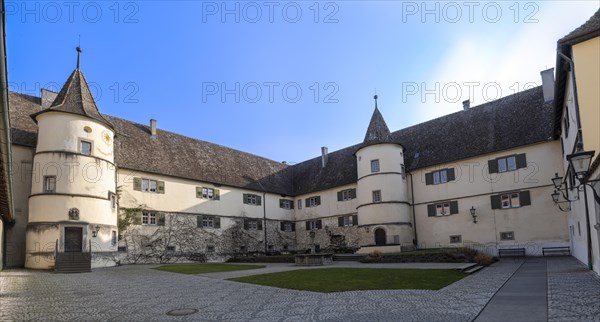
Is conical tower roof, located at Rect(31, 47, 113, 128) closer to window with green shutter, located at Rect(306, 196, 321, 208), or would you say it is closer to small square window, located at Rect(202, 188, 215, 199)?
small square window, located at Rect(202, 188, 215, 199)

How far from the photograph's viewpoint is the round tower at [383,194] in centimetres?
3119

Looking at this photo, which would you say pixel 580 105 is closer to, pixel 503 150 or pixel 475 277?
pixel 475 277

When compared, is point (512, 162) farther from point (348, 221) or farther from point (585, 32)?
point (585, 32)

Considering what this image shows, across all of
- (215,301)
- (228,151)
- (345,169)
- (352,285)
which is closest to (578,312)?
(352,285)

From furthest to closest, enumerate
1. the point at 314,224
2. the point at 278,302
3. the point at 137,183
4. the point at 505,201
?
1. the point at 314,224
2. the point at 137,183
3. the point at 505,201
4. the point at 278,302

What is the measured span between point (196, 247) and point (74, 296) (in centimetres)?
2061

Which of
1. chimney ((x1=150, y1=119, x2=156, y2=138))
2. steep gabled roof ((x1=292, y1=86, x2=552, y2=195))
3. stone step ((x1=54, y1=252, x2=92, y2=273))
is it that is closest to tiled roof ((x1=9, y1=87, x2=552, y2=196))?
steep gabled roof ((x1=292, y1=86, x2=552, y2=195))

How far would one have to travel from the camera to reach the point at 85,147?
25594 millimetres

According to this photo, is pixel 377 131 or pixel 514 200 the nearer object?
pixel 514 200

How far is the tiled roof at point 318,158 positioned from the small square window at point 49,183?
3366 mm

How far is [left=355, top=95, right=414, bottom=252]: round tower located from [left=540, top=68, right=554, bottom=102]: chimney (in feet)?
35.1

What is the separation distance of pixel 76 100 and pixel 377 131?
22.1m

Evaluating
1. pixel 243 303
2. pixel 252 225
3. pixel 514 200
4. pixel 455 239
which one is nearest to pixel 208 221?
pixel 252 225

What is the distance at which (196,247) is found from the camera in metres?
32.7
